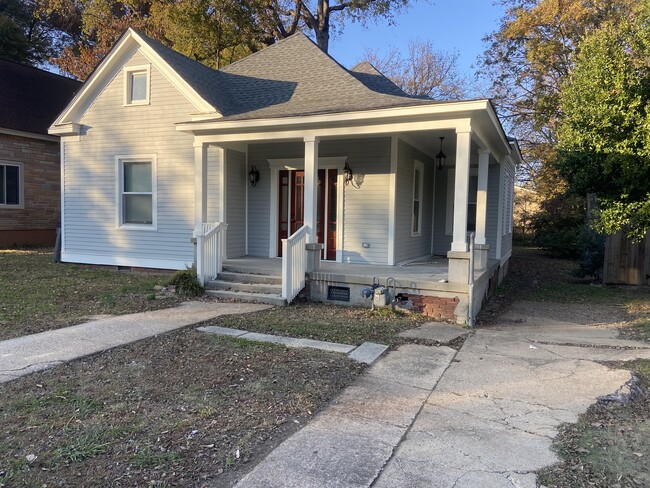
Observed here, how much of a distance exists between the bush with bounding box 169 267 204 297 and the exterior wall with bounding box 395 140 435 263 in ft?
13.8

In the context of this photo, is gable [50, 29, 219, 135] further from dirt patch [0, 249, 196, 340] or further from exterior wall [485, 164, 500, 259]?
exterior wall [485, 164, 500, 259]

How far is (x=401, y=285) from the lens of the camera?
25.5 feet

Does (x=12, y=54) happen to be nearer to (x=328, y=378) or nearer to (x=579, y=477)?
(x=328, y=378)

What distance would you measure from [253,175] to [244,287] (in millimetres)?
3544

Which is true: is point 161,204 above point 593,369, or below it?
above

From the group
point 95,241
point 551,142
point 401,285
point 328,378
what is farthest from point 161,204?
point 551,142

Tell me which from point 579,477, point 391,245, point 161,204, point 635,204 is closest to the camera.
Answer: point 579,477

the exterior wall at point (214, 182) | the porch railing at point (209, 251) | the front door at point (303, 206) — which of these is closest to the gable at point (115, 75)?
the exterior wall at point (214, 182)

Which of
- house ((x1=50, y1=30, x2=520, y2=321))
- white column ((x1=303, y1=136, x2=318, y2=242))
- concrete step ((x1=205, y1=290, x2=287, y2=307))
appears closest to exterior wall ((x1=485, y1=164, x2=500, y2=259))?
house ((x1=50, y1=30, x2=520, y2=321))

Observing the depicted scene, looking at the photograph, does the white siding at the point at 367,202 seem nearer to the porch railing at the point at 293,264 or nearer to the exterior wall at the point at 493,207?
the porch railing at the point at 293,264

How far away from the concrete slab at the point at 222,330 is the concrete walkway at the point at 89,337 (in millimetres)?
389

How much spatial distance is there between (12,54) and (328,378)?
28387 mm

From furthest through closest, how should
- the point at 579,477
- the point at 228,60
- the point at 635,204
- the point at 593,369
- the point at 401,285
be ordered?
the point at 228,60
the point at 635,204
the point at 401,285
the point at 593,369
the point at 579,477

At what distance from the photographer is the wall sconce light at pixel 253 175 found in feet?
37.3
